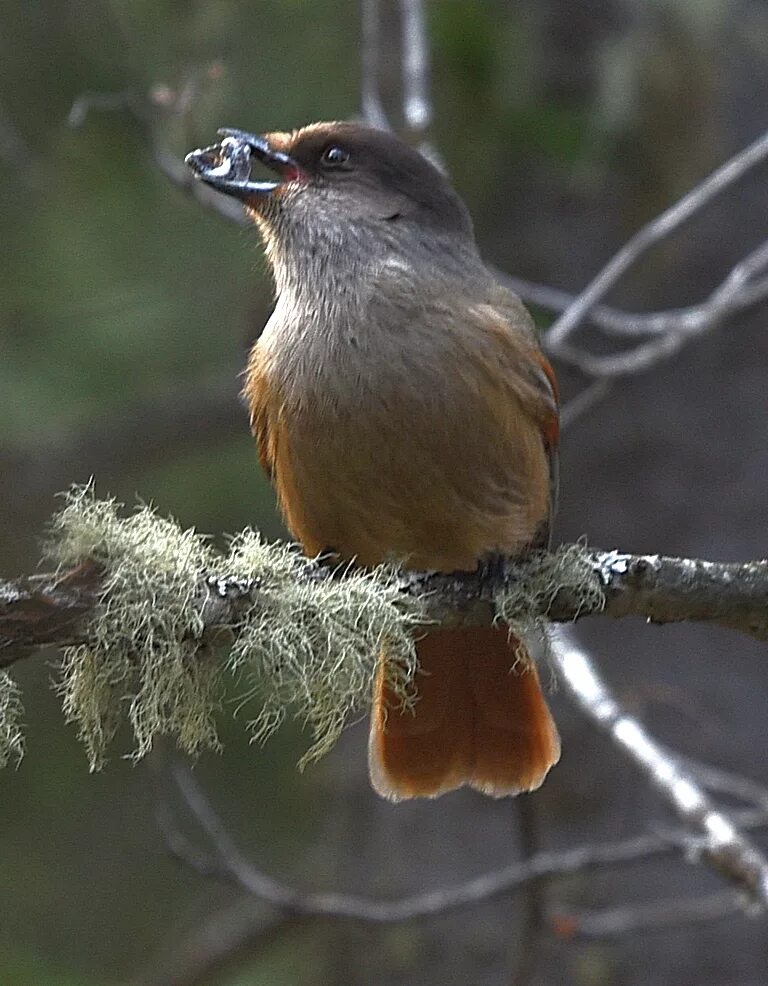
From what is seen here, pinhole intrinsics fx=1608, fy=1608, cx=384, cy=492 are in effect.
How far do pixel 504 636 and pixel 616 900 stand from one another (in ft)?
4.26

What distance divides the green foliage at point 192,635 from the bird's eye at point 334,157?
984 millimetres

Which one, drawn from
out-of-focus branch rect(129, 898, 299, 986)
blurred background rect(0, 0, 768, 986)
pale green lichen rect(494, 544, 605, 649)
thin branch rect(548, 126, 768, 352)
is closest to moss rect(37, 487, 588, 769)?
pale green lichen rect(494, 544, 605, 649)

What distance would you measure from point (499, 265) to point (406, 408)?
1.97 metres

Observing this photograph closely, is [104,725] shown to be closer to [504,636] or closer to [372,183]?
[504,636]

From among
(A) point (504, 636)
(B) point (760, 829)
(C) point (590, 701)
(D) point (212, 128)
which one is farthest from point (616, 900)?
(D) point (212, 128)

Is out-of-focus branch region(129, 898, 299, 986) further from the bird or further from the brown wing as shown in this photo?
the brown wing

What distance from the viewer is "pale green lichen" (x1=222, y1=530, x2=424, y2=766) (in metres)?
2.12

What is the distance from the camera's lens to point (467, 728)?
3061 mm

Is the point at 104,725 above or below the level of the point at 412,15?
below

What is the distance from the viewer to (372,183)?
3.01 m

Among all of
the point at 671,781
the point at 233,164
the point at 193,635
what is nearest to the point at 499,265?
the point at 233,164

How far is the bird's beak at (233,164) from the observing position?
279 cm

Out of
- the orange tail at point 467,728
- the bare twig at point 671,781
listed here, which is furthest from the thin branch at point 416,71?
the orange tail at point 467,728

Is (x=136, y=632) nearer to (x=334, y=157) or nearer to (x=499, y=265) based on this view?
(x=334, y=157)
